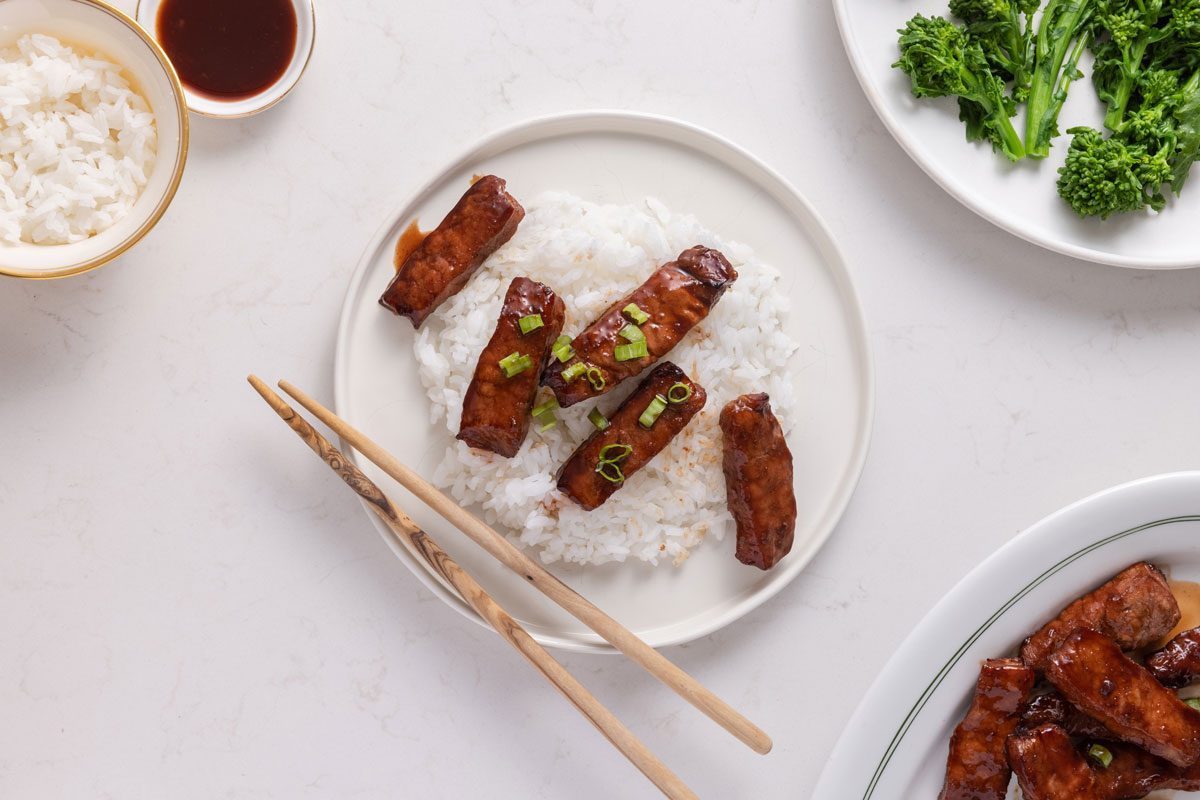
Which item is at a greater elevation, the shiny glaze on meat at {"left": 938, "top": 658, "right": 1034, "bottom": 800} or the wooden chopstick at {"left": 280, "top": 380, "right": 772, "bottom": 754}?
the shiny glaze on meat at {"left": 938, "top": 658, "right": 1034, "bottom": 800}

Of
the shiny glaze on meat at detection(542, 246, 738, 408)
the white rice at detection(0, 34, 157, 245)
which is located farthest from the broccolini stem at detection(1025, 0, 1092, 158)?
the white rice at detection(0, 34, 157, 245)

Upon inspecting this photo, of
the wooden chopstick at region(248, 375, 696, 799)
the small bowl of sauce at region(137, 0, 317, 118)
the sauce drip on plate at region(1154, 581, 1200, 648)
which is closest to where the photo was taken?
the wooden chopstick at region(248, 375, 696, 799)

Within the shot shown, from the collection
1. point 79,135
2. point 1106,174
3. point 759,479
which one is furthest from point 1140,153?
point 79,135

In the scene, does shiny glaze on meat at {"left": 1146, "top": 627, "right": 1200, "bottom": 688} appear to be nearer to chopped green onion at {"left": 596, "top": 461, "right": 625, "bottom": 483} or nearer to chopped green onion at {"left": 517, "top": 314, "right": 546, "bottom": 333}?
chopped green onion at {"left": 596, "top": 461, "right": 625, "bottom": 483}

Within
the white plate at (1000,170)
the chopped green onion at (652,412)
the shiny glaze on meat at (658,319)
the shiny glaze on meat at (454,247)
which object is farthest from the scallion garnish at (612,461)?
the white plate at (1000,170)

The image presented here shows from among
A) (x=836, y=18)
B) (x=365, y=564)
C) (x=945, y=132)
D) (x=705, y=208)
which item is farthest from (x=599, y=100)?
(x=365, y=564)

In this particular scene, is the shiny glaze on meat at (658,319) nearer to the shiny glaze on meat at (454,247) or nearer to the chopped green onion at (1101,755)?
the shiny glaze on meat at (454,247)

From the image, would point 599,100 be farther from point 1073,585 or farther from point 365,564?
point 1073,585
